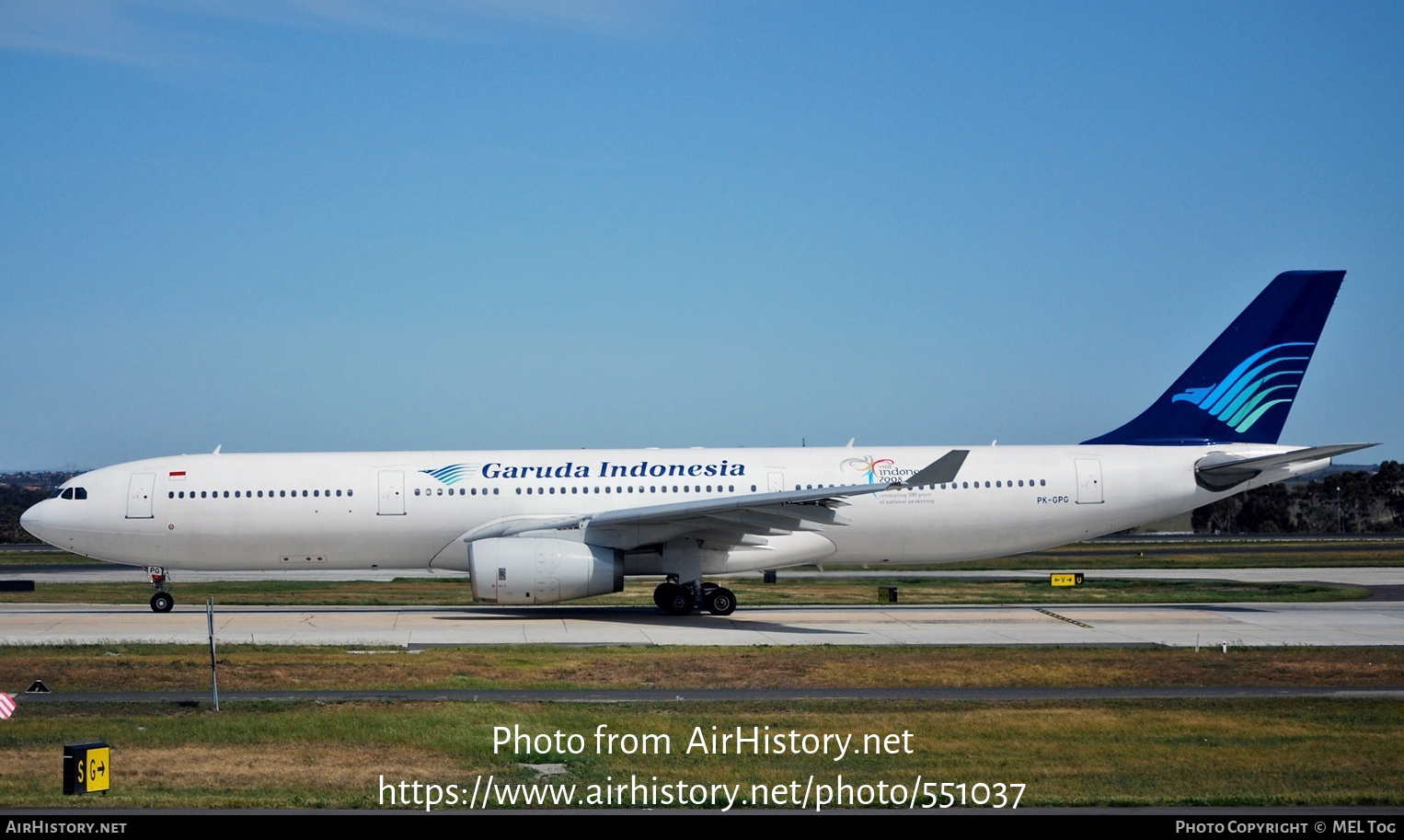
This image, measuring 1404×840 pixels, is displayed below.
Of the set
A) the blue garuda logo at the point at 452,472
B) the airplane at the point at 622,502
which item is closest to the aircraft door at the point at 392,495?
the airplane at the point at 622,502

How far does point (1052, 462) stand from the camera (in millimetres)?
30078

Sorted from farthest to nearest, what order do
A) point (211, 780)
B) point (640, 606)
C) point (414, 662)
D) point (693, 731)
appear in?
point (640, 606), point (414, 662), point (693, 731), point (211, 780)

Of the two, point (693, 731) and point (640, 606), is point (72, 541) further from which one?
point (693, 731)

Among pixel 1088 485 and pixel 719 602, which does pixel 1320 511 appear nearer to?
pixel 1088 485

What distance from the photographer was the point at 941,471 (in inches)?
997

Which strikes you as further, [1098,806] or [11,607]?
[11,607]

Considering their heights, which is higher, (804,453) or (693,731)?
(804,453)

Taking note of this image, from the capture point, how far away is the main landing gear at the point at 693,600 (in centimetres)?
2794

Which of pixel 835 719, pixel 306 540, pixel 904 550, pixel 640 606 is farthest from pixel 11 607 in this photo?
pixel 835 719

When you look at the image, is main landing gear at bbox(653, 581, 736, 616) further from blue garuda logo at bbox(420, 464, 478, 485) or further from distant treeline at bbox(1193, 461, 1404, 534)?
distant treeline at bbox(1193, 461, 1404, 534)

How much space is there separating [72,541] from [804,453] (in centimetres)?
1716

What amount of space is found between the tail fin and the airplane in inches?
27.4

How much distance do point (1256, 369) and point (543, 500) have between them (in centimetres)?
1761

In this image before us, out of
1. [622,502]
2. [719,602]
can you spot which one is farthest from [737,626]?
[622,502]
